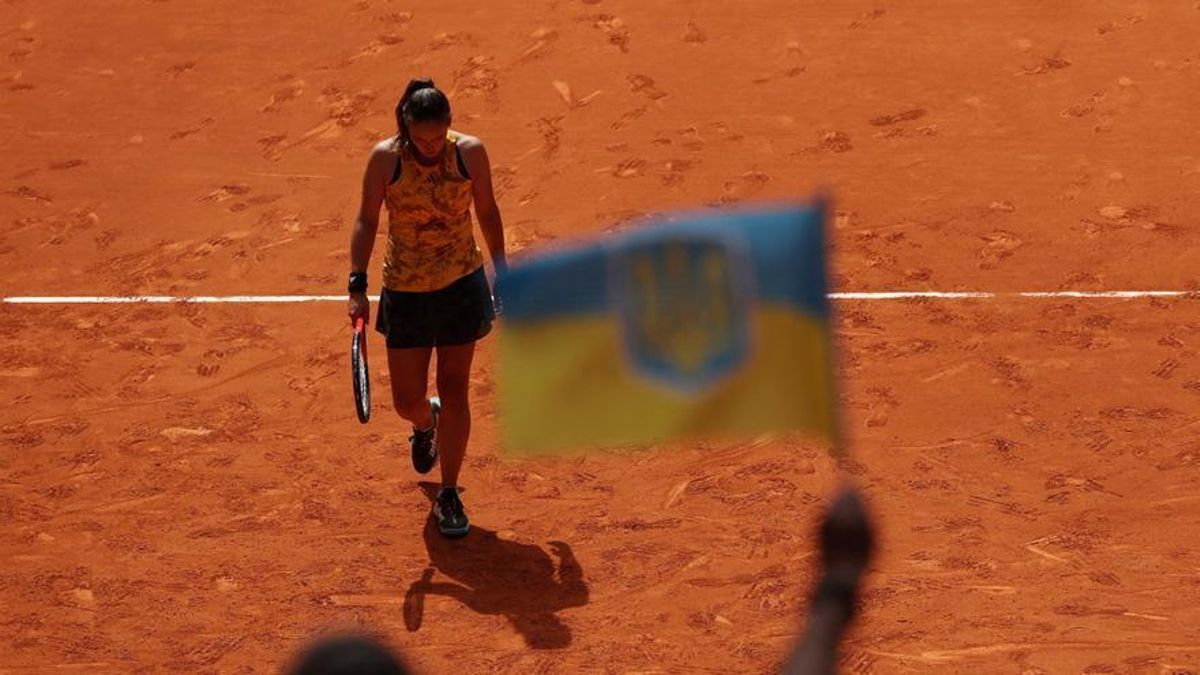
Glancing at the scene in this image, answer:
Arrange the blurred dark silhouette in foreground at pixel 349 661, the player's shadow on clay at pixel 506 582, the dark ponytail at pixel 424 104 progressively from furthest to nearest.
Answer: the player's shadow on clay at pixel 506 582 < the dark ponytail at pixel 424 104 < the blurred dark silhouette in foreground at pixel 349 661

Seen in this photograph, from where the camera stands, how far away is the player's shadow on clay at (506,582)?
8805mm

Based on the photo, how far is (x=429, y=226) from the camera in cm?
870

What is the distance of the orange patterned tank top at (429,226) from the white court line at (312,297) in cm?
308

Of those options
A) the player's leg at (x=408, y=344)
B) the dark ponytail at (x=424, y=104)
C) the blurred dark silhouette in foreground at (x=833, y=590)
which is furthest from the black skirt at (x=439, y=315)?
the blurred dark silhouette in foreground at (x=833, y=590)

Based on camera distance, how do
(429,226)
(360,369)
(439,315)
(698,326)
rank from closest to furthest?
(698,326), (429,226), (439,315), (360,369)

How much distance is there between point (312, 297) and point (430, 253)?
3226 mm

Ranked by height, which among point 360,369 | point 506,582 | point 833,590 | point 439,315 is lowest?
point 506,582

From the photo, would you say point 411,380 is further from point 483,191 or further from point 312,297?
point 312,297

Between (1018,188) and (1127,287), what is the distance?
1374 mm

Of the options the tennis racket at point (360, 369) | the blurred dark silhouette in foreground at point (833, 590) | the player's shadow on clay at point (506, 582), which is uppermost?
the blurred dark silhouette in foreground at point (833, 590)

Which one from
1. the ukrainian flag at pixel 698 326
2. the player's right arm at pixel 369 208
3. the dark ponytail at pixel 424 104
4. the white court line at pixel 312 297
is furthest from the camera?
the white court line at pixel 312 297

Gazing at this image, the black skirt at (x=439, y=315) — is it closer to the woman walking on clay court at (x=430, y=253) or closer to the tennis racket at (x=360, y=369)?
the woman walking on clay court at (x=430, y=253)

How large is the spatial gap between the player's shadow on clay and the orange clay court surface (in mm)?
19

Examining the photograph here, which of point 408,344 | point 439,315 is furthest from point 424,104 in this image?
point 408,344
